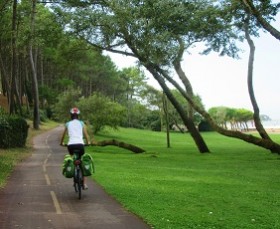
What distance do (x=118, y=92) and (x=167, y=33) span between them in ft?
308

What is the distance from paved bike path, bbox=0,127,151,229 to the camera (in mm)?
8359

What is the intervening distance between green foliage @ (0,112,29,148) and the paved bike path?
1420cm

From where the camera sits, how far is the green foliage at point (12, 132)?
28.5m

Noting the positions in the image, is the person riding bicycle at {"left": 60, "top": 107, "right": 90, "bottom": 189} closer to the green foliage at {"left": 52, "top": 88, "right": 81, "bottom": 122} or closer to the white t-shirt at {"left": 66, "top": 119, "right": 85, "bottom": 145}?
the white t-shirt at {"left": 66, "top": 119, "right": 85, "bottom": 145}

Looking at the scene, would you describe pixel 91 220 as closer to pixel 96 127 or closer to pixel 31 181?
pixel 31 181

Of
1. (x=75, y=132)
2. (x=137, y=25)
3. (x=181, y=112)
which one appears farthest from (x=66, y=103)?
(x=75, y=132)

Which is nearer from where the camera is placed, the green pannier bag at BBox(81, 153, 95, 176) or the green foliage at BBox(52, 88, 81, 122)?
the green pannier bag at BBox(81, 153, 95, 176)

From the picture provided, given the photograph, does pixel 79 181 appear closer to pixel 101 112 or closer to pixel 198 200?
pixel 198 200

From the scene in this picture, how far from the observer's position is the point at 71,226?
Answer: 8156 mm

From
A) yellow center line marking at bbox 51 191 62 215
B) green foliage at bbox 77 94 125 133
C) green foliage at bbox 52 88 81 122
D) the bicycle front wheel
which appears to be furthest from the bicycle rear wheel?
green foliage at bbox 52 88 81 122

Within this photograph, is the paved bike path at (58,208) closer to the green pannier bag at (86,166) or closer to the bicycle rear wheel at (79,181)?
the bicycle rear wheel at (79,181)

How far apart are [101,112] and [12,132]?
2526 centimetres

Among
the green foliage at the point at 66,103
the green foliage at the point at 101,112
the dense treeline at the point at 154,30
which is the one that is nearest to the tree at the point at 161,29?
the dense treeline at the point at 154,30

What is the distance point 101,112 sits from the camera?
180 ft
